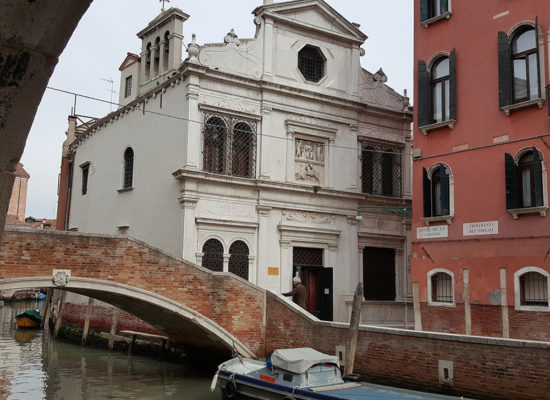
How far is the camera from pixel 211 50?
15.5 meters

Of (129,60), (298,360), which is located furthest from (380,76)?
(298,360)

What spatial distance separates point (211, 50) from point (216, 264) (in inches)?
217

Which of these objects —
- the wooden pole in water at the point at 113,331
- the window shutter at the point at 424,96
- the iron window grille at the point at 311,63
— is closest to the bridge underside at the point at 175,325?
the wooden pole in water at the point at 113,331

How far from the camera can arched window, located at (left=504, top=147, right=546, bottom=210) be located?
11.8 m

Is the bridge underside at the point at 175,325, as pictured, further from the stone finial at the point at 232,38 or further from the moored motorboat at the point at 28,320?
the moored motorboat at the point at 28,320

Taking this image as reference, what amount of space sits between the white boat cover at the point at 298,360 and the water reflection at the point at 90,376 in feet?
8.32

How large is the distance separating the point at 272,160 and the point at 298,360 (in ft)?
24.1

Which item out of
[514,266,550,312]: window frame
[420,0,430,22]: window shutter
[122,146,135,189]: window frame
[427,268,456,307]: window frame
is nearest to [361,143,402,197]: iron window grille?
[420,0,430,22]: window shutter

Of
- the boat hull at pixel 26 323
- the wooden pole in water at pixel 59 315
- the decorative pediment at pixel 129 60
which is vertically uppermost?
the decorative pediment at pixel 129 60

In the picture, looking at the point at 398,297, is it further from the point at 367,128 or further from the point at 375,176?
the point at 367,128

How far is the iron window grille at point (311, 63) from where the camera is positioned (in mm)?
17312

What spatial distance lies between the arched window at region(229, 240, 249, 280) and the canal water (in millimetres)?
2470

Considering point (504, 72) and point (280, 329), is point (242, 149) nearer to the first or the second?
point (280, 329)

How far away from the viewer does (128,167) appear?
1772cm
